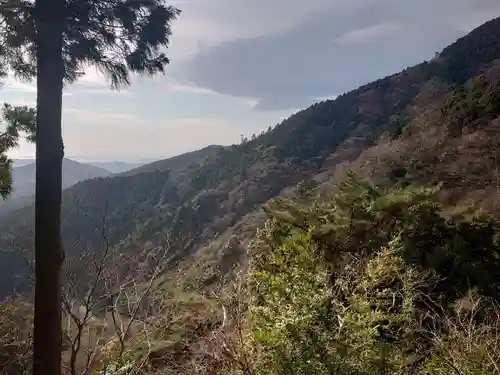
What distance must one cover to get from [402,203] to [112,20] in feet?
21.6

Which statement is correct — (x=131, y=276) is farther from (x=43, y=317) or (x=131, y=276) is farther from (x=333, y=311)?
(x=333, y=311)

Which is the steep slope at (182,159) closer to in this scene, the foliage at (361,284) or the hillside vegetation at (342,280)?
the hillside vegetation at (342,280)

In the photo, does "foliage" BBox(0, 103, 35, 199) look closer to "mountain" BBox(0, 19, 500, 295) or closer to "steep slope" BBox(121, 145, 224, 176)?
"mountain" BBox(0, 19, 500, 295)

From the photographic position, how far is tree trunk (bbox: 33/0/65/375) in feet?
12.9

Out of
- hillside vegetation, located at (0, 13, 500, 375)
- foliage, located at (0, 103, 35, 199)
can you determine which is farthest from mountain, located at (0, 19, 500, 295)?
foliage, located at (0, 103, 35, 199)

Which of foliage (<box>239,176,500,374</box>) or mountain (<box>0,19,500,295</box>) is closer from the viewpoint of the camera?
foliage (<box>239,176,500,374</box>)

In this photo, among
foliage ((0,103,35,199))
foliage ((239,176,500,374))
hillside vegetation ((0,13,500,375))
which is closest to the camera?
foliage ((239,176,500,374))

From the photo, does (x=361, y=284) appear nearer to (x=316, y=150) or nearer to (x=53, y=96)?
(x=53, y=96)

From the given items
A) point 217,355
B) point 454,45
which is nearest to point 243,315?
A: point 217,355

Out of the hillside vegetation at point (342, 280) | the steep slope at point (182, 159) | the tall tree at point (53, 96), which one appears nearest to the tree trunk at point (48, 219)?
the tall tree at point (53, 96)

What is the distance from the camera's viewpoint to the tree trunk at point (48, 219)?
393cm

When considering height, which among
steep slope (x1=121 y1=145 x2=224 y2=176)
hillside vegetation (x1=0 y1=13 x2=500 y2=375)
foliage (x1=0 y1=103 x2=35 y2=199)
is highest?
steep slope (x1=121 y1=145 x2=224 y2=176)

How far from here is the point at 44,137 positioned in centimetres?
398

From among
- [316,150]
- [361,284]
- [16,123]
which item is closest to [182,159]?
[316,150]
